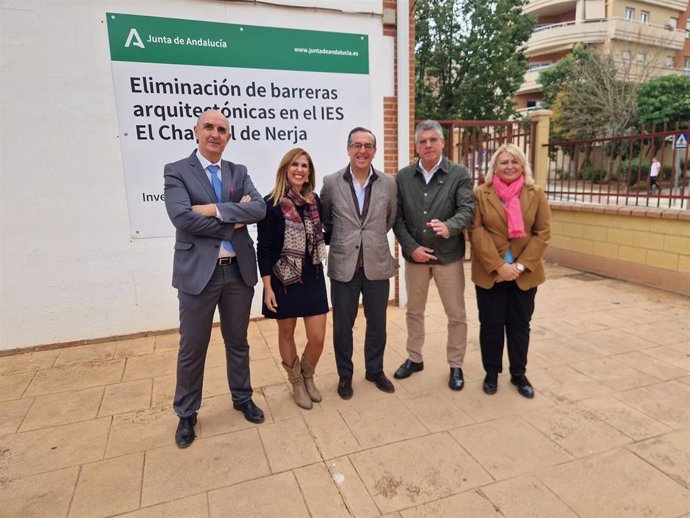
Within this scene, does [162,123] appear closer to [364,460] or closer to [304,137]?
[304,137]

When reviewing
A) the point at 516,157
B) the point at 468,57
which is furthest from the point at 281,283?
the point at 468,57

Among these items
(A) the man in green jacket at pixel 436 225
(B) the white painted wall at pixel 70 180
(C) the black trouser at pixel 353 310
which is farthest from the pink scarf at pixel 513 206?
→ (B) the white painted wall at pixel 70 180

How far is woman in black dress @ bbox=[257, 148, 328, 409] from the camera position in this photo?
2691 mm

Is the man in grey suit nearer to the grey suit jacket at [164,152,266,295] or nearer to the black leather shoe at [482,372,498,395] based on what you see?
the grey suit jacket at [164,152,266,295]

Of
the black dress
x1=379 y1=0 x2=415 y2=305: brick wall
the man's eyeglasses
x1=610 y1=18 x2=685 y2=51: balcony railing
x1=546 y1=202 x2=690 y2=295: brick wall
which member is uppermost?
x1=610 y1=18 x2=685 y2=51: balcony railing

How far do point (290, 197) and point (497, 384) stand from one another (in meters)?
2.00

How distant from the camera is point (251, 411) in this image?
2.83 meters

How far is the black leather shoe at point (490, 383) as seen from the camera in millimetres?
3109

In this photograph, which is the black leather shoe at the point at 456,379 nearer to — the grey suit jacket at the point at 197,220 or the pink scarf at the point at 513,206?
the pink scarf at the point at 513,206

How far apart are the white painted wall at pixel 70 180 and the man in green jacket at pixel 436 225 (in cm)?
199

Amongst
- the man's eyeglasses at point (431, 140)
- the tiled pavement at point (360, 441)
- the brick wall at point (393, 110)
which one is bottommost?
the tiled pavement at point (360, 441)

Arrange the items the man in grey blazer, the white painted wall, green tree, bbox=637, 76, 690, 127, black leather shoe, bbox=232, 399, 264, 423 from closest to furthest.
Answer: black leather shoe, bbox=232, 399, 264, 423 < the man in grey blazer < the white painted wall < green tree, bbox=637, 76, 690, 127

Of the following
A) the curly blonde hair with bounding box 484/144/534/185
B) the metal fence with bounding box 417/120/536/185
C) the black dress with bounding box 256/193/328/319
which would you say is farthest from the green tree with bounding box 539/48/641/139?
the black dress with bounding box 256/193/328/319

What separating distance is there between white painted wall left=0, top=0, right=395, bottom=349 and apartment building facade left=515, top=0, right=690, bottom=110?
2719 cm
